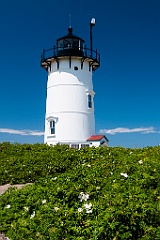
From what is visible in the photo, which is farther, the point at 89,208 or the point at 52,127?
the point at 52,127

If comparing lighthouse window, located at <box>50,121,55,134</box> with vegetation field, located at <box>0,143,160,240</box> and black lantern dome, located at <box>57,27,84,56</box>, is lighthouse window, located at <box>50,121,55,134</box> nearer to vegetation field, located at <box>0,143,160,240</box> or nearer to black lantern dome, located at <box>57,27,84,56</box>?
black lantern dome, located at <box>57,27,84,56</box>

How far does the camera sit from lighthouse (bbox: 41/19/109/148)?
2536 cm

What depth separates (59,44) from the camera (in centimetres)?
2706

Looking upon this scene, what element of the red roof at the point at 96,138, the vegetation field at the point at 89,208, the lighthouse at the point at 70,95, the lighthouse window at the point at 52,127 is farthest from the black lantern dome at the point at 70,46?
the vegetation field at the point at 89,208

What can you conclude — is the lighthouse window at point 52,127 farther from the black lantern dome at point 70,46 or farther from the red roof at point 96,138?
the black lantern dome at point 70,46

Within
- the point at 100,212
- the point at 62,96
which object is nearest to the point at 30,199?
the point at 100,212

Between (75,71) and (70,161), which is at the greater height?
(75,71)

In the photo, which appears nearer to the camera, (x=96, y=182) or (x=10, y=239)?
(x=10, y=239)

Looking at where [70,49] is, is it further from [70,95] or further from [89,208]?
[89,208]

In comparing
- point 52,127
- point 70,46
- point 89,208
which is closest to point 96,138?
point 52,127

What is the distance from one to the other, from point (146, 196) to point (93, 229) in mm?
1048

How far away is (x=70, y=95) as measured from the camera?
25.8 m

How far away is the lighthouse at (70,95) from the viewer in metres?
25.4

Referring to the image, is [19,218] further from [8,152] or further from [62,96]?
[62,96]
